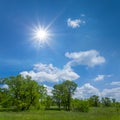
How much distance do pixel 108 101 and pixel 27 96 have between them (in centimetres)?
8044

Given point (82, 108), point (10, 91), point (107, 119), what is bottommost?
point (107, 119)

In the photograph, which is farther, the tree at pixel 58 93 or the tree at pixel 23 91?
the tree at pixel 58 93

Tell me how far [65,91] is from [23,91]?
28.8m

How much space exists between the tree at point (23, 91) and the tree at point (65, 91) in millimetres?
25105

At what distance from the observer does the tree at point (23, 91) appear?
5397cm

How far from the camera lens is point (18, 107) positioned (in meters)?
53.4

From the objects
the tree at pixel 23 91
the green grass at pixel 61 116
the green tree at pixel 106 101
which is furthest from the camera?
the green tree at pixel 106 101

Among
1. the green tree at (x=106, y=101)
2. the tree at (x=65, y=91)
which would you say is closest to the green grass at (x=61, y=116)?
the tree at (x=65, y=91)

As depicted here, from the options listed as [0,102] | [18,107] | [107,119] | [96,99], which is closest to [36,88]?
[18,107]

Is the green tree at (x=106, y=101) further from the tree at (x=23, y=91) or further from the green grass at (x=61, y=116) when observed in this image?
the green grass at (x=61, y=116)

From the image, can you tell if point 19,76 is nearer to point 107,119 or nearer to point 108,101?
point 107,119

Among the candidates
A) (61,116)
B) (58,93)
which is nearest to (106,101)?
(58,93)

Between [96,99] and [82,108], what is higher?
[96,99]

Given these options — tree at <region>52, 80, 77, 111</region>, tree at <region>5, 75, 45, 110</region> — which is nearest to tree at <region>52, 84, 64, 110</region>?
tree at <region>52, 80, 77, 111</region>
